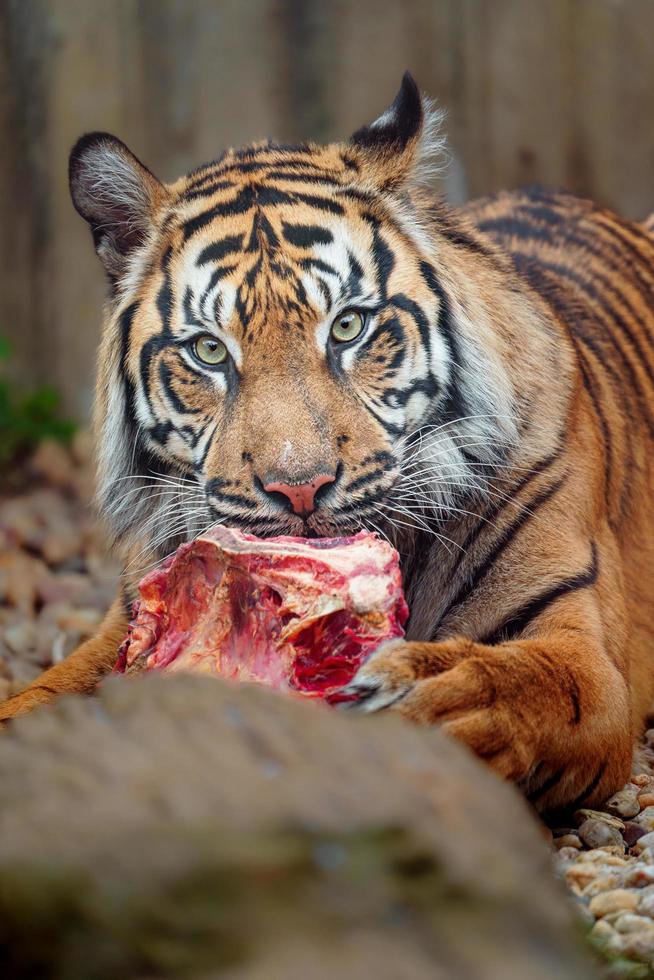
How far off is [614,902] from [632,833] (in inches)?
18.3

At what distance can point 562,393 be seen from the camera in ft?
9.30

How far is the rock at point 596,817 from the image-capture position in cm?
231

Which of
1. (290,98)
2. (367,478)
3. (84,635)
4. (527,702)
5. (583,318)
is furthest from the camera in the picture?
(290,98)

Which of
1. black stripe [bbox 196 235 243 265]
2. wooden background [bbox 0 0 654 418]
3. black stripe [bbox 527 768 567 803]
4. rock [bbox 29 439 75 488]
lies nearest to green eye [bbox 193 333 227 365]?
black stripe [bbox 196 235 243 265]

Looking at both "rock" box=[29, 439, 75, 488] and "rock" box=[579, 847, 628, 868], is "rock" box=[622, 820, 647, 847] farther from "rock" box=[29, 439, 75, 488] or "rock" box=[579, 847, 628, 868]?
"rock" box=[29, 439, 75, 488]

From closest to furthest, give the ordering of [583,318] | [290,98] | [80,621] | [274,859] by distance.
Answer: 1. [274,859]
2. [583,318]
3. [80,621]
4. [290,98]

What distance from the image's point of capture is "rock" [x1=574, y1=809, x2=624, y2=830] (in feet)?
7.59

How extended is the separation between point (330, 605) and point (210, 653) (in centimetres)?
25

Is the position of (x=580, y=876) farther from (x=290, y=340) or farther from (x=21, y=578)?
(x=21, y=578)


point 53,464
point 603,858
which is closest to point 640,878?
point 603,858

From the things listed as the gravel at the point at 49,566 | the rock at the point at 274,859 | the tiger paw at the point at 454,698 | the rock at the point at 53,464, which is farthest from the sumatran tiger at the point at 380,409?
the rock at the point at 53,464

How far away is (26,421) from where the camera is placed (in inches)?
211

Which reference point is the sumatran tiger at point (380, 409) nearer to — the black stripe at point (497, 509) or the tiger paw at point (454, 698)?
the black stripe at point (497, 509)

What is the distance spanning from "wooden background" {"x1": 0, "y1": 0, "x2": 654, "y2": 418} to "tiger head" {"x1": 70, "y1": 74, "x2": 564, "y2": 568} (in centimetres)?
273
